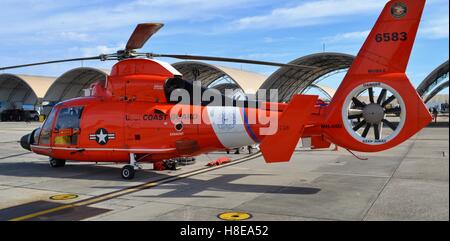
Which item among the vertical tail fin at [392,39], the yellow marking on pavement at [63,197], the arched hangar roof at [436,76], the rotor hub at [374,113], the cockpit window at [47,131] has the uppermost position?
the arched hangar roof at [436,76]

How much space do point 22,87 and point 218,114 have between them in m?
71.6

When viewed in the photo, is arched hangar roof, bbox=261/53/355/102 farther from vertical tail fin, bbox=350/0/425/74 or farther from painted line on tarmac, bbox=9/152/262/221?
vertical tail fin, bbox=350/0/425/74

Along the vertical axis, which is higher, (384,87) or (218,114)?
(384,87)

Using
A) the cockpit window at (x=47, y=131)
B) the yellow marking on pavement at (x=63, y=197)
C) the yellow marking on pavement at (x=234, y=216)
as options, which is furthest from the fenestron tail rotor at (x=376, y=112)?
the cockpit window at (x=47, y=131)

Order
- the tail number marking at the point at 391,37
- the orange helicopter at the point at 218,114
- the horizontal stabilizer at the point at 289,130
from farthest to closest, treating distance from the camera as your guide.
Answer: the horizontal stabilizer at the point at 289,130 < the orange helicopter at the point at 218,114 < the tail number marking at the point at 391,37

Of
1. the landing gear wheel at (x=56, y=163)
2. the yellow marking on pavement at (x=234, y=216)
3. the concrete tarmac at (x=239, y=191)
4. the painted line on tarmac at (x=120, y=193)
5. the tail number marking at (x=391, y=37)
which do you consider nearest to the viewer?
the yellow marking on pavement at (x=234, y=216)

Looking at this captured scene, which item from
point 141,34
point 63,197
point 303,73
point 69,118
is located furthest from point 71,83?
point 63,197

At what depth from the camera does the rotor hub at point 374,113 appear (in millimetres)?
8633

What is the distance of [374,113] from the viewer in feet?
28.5

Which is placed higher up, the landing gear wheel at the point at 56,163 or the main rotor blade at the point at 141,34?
the main rotor blade at the point at 141,34

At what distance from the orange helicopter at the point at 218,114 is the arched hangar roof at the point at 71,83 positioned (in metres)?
43.6

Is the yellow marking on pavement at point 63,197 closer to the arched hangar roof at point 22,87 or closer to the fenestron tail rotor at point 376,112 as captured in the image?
the fenestron tail rotor at point 376,112

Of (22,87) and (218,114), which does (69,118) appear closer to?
(218,114)

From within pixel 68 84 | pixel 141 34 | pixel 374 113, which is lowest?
pixel 374 113
